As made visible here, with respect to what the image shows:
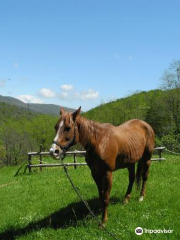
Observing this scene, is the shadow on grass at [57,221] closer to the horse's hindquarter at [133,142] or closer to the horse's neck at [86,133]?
the horse's hindquarter at [133,142]

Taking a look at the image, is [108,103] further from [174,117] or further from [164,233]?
[164,233]

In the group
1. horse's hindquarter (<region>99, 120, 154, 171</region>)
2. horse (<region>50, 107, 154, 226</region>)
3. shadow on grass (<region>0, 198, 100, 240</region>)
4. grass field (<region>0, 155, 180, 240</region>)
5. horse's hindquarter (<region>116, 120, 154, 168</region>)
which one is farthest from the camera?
horse's hindquarter (<region>116, 120, 154, 168</region>)

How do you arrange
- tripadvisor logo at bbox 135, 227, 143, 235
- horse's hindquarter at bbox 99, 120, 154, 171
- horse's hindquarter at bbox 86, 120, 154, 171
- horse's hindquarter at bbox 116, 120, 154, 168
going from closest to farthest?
1. tripadvisor logo at bbox 135, 227, 143, 235
2. horse's hindquarter at bbox 86, 120, 154, 171
3. horse's hindquarter at bbox 99, 120, 154, 171
4. horse's hindquarter at bbox 116, 120, 154, 168

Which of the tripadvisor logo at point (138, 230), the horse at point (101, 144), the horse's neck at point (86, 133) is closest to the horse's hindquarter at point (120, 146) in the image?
the horse at point (101, 144)

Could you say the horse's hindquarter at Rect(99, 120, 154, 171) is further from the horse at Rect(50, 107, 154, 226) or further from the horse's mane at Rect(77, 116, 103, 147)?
the horse's mane at Rect(77, 116, 103, 147)

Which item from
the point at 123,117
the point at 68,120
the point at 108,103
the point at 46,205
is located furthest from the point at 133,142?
the point at 108,103

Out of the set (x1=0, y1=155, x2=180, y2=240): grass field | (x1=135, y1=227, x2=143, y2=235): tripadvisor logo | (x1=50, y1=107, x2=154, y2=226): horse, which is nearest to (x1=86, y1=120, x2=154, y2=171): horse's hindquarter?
(x1=50, y1=107, x2=154, y2=226): horse

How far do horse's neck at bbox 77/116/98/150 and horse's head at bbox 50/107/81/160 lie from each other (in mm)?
209

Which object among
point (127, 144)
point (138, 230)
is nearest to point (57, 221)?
point (138, 230)

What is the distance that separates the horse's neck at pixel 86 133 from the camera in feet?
19.5

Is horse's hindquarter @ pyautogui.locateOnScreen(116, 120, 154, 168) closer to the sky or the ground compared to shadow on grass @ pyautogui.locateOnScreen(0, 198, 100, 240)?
closer to the sky

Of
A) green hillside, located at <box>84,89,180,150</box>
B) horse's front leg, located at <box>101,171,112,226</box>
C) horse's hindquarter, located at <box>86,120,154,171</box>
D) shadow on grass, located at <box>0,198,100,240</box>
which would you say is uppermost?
green hillside, located at <box>84,89,180,150</box>

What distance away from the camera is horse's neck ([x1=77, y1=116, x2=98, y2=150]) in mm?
5945

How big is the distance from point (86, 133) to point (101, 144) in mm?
438
